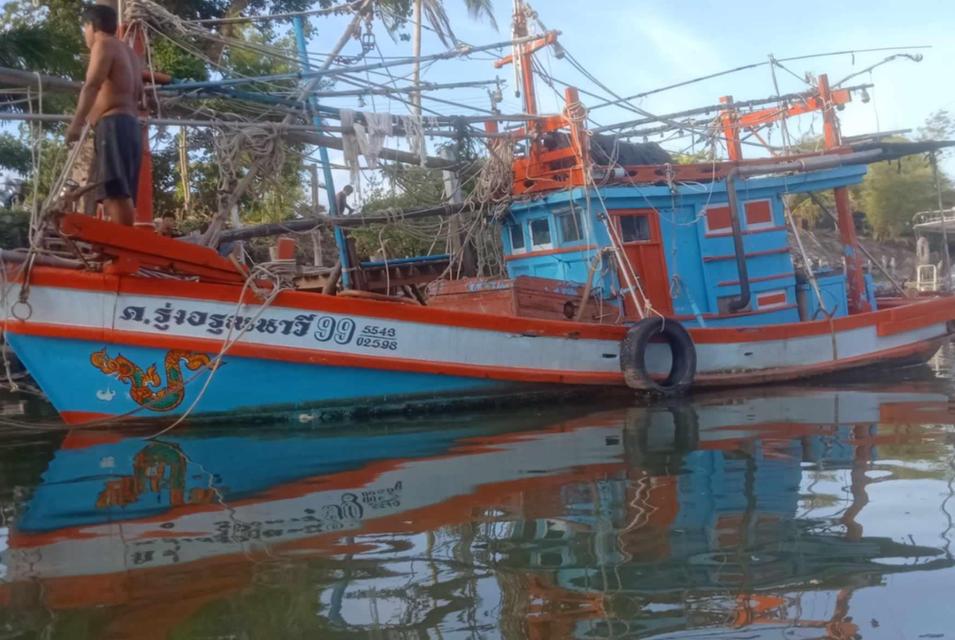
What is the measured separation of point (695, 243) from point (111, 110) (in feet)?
19.8

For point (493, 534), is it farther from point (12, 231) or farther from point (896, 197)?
point (896, 197)

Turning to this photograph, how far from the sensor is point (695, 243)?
Answer: 9.97 m

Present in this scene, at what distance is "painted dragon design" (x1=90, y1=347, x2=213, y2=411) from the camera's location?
7.12 metres

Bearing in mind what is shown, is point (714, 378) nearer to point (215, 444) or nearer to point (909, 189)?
point (215, 444)

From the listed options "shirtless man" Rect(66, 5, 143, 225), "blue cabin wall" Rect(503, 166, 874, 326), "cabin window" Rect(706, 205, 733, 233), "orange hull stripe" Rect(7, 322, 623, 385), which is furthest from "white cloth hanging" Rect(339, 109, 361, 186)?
"cabin window" Rect(706, 205, 733, 233)

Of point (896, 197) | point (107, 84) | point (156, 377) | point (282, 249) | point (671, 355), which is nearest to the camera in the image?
point (107, 84)

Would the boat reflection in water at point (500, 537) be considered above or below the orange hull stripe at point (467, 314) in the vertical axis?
below

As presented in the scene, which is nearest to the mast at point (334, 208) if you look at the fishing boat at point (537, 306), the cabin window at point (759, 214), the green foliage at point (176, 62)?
the fishing boat at point (537, 306)

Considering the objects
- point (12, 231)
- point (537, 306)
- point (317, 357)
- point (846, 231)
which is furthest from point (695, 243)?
point (12, 231)

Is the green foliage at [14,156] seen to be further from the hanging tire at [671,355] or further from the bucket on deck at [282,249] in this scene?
the hanging tire at [671,355]

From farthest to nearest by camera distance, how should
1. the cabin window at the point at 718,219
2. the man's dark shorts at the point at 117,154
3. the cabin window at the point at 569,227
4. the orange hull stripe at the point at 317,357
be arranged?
the cabin window at the point at 718,219, the cabin window at the point at 569,227, the orange hull stripe at the point at 317,357, the man's dark shorts at the point at 117,154

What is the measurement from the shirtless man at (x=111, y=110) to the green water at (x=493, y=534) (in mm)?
1821

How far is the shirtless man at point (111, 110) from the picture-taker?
597cm

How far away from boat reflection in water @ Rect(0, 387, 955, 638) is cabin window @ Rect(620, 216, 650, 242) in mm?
3499
